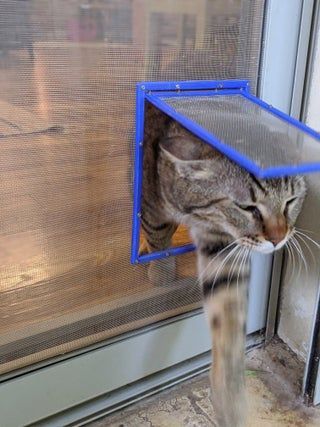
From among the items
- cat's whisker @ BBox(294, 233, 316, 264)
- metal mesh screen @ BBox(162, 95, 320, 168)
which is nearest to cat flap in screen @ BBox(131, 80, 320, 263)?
metal mesh screen @ BBox(162, 95, 320, 168)

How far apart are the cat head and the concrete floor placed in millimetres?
417

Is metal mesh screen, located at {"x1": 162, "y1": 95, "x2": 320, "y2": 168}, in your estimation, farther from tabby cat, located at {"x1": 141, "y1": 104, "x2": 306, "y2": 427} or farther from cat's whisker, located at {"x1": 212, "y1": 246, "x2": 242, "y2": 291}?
cat's whisker, located at {"x1": 212, "y1": 246, "x2": 242, "y2": 291}

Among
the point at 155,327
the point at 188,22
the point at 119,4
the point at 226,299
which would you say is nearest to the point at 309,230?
the point at 226,299

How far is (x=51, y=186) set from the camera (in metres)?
0.88

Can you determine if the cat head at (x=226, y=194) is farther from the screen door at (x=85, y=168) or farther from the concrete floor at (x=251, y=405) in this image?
the concrete floor at (x=251, y=405)

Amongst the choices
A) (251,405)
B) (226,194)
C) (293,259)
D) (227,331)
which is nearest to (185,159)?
(226,194)

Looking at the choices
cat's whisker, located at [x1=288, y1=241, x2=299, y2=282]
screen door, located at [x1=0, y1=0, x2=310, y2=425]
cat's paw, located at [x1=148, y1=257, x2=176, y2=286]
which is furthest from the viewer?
cat's whisker, located at [x1=288, y1=241, x2=299, y2=282]

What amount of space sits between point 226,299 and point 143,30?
0.52 m

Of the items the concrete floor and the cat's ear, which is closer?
the cat's ear

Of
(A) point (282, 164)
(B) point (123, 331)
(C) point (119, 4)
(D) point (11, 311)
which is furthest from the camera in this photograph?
(B) point (123, 331)

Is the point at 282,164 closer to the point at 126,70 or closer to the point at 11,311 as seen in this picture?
the point at 126,70

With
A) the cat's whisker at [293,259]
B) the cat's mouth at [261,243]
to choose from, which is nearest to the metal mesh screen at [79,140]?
the cat's mouth at [261,243]

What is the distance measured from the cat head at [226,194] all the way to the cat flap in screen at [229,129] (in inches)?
2.4

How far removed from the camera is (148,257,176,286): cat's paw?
1.06 meters
